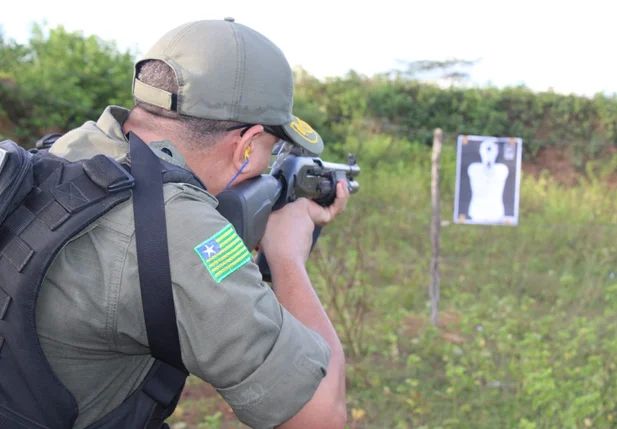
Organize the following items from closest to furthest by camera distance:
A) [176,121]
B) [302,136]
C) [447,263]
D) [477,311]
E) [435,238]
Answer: [176,121] < [302,136] < [477,311] < [435,238] < [447,263]

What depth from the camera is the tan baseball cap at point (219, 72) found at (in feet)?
4.55

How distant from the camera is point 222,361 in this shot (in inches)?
44.9

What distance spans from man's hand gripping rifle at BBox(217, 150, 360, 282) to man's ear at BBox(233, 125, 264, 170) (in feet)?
0.27

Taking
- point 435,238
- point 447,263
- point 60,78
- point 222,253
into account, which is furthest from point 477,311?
point 60,78

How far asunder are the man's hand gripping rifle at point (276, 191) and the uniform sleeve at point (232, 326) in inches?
12.9

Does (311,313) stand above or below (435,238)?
above

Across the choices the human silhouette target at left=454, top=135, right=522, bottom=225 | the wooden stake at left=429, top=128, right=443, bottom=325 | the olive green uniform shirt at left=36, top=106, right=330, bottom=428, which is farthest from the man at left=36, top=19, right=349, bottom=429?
the human silhouette target at left=454, top=135, right=522, bottom=225

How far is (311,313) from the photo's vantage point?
4.90 feet

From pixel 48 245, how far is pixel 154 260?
0.61 feet

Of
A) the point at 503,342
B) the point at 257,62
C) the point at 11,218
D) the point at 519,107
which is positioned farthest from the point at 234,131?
the point at 519,107

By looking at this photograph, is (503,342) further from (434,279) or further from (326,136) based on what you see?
(326,136)

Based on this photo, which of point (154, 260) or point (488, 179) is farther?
point (488, 179)

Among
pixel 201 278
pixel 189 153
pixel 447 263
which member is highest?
pixel 189 153

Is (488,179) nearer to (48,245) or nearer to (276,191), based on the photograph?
(276,191)
